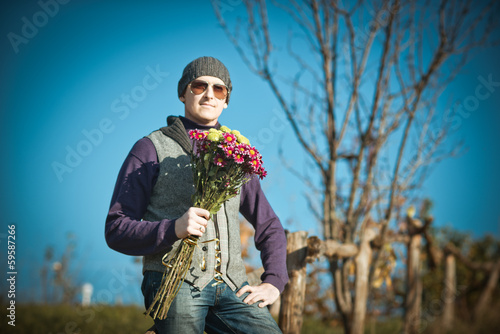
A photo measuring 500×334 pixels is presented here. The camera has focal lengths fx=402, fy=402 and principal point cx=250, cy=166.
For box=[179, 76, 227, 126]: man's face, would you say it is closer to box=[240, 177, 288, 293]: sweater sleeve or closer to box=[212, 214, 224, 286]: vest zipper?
box=[240, 177, 288, 293]: sweater sleeve

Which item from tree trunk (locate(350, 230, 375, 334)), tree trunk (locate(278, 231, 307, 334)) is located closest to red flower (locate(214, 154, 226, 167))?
tree trunk (locate(278, 231, 307, 334))

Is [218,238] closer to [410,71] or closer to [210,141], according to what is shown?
[210,141]

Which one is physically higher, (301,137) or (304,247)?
(301,137)

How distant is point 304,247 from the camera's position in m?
2.80

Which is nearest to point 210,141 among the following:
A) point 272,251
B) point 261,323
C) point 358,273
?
point 272,251

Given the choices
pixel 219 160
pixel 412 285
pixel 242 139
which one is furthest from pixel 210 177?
pixel 412 285

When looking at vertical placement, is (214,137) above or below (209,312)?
above

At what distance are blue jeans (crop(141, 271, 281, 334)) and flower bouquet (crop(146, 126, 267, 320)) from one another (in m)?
0.06

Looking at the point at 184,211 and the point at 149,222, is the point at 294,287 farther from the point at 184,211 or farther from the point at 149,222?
the point at 149,222

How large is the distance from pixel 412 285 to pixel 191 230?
196 inches

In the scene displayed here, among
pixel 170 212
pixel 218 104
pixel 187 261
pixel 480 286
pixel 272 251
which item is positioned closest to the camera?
pixel 187 261

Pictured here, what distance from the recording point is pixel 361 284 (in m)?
4.03

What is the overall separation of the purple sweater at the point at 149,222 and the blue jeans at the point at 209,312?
0.18 meters

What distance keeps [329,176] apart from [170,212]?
2396 mm
